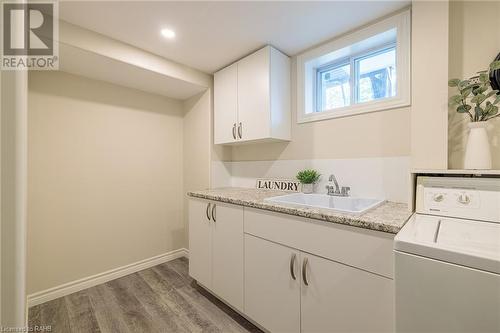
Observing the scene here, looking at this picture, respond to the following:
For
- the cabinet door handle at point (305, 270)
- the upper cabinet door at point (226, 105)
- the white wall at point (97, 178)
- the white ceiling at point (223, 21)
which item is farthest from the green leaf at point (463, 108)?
the white wall at point (97, 178)

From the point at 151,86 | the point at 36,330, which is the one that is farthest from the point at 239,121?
the point at 36,330

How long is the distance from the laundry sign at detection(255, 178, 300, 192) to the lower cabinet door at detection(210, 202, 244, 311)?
0.65 m

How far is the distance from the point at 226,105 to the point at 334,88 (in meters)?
1.06

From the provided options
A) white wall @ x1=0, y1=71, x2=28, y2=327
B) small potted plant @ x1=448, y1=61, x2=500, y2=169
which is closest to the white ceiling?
small potted plant @ x1=448, y1=61, x2=500, y2=169

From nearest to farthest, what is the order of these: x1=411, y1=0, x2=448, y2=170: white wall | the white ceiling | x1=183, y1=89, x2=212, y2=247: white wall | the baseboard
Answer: x1=411, y1=0, x2=448, y2=170: white wall, the white ceiling, the baseboard, x1=183, y1=89, x2=212, y2=247: white wall

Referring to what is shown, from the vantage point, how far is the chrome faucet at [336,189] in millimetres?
1641

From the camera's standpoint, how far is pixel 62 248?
75.4 inches

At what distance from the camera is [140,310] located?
5.58 feet

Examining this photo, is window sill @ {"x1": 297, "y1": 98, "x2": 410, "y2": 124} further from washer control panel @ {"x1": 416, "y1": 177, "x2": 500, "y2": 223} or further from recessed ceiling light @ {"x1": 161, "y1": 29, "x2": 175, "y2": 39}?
recessed ceiling light @ {"x1": 161, "y1": 29, "x2": 175, "y2": 39}

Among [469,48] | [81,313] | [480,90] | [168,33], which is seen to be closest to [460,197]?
[480,90]

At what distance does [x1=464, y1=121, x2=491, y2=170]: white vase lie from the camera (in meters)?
1.05

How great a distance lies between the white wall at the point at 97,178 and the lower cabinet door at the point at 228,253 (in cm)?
111

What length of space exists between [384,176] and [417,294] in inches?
38.7

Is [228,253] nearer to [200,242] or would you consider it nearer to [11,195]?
[200,242]
